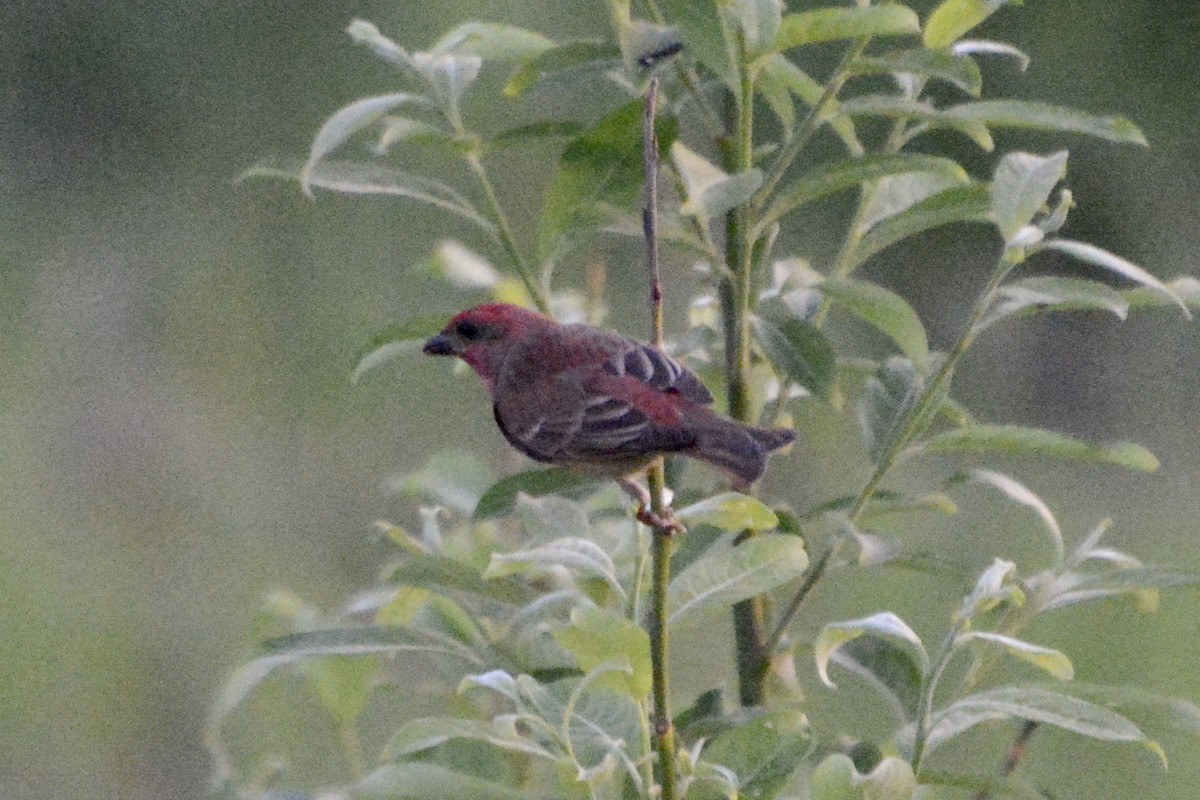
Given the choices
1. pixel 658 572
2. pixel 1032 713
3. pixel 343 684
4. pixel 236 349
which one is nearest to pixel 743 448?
pixel 658 572

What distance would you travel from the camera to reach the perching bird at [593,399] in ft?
4.59

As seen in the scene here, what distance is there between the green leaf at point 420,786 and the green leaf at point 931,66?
2.10 feet

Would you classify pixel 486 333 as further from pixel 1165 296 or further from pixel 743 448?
pixel 1165 296

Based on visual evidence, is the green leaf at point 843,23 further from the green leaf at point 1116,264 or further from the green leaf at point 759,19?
the green leaf at point 1116,264

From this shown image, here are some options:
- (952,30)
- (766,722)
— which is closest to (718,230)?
(952,30)

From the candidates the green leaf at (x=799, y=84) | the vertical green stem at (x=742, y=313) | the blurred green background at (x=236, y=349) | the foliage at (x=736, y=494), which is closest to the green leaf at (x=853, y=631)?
the foliage at (x=736, y=494)

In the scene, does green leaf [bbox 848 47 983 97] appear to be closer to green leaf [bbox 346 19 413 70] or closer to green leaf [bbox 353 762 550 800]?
green leaf [bbox 346 19 413 70]

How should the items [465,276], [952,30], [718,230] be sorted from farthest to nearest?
[718,230] < [465,276] < [952,30]

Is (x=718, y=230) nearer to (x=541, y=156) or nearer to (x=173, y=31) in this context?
(x=541, y=156)

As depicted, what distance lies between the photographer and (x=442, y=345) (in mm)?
1670

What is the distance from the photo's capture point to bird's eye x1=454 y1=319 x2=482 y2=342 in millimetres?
1690

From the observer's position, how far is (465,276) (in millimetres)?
1864

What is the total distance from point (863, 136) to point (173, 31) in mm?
1791

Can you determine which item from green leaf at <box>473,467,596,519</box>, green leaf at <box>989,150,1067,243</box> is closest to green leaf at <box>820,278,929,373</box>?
green leaf at <box>989,150,1067,243</box>
